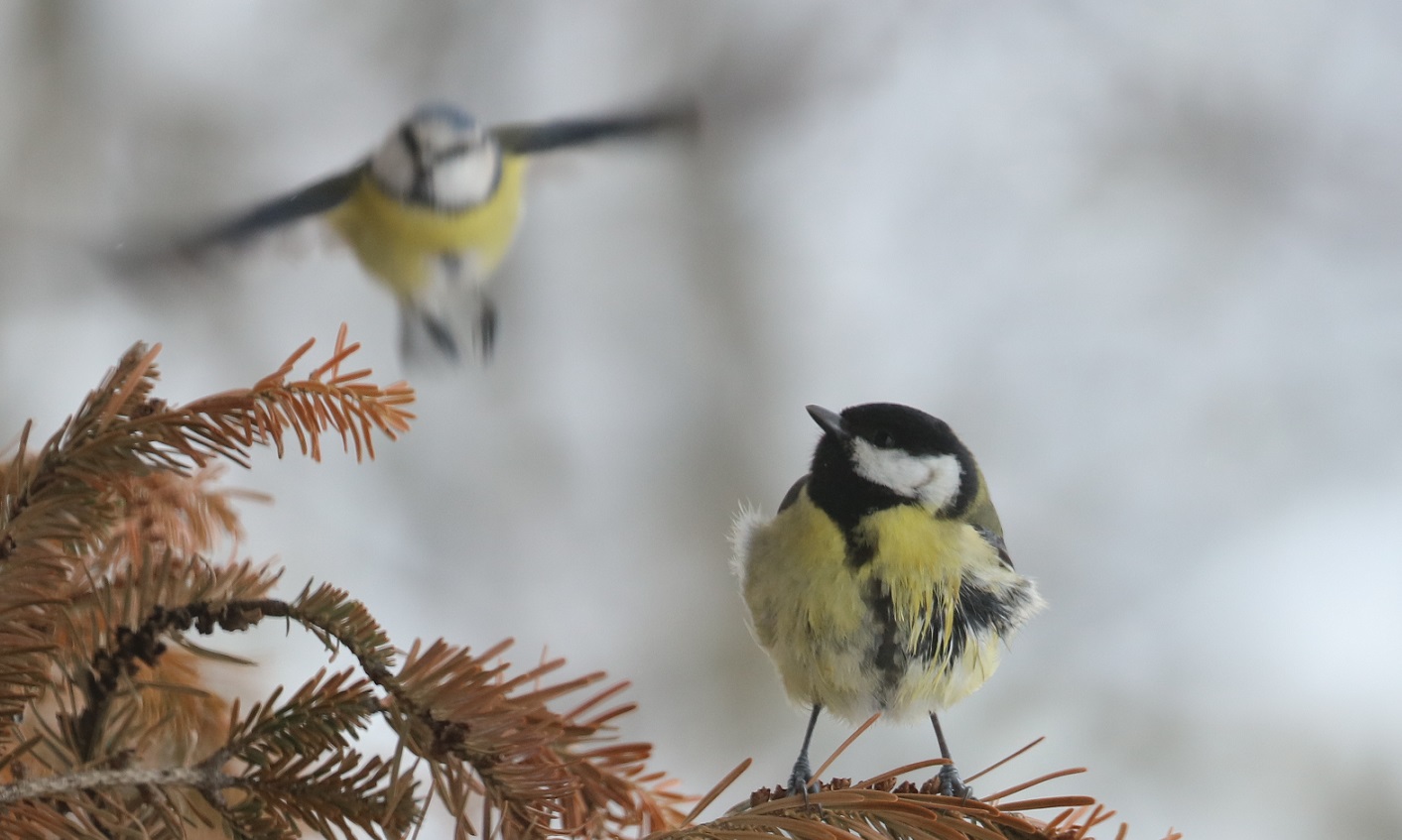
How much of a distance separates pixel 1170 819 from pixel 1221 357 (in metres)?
1.21

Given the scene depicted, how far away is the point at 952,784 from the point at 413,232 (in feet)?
3.27

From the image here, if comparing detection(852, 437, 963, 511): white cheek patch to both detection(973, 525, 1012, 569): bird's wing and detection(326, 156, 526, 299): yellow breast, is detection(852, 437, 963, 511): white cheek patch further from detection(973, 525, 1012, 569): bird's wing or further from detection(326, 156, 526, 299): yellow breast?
detection(326, 156, 526, 299): yellow breast

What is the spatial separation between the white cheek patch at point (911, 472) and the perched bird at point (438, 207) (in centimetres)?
53

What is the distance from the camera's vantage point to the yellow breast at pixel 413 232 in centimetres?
148

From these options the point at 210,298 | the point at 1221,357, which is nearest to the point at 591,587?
the point at 210,298

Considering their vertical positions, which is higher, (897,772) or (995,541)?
(995,541)

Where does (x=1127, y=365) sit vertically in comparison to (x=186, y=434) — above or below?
above

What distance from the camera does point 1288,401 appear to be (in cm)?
307

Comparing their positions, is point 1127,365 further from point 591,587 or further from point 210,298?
point 210,298

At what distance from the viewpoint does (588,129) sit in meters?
1.50

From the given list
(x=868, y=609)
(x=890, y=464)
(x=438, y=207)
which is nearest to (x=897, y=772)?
(x=868, y=609)

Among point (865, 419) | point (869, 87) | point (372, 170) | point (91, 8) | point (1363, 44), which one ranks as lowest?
point (865, 419)

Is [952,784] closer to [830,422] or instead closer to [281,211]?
[830,422]

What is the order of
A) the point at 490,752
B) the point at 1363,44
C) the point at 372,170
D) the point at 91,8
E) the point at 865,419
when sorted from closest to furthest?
the point at 490,752 → the point at 865,419 → the point at 372,170 → the point at 91,8 → the point at 1363,44
